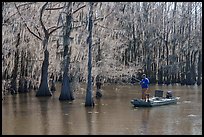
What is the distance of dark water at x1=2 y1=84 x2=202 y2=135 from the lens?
59.8 feet

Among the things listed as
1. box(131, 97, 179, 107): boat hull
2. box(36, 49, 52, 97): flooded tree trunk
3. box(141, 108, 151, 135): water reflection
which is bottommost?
box(141, 108, 151, 135): water reflection

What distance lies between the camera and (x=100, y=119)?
71.2 ft

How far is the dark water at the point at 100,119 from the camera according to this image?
18219mm

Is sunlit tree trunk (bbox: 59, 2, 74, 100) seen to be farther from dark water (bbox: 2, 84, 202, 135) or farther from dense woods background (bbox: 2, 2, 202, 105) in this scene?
dark water (bbox: 2, 84, 202, 135)

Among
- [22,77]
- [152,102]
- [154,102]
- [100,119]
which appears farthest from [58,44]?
[100,119]

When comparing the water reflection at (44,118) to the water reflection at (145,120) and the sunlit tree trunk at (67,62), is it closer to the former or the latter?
the sunlit tree trunk at (67,62)

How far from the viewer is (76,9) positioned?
33.2 meters

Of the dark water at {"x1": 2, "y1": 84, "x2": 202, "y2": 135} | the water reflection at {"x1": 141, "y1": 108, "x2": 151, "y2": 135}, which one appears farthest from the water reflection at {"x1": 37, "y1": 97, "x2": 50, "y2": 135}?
the water reflection at {"x1": 141, "y1": 108, "x2": 151, "y2": 135}

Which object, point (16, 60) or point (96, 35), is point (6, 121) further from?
point (16, 60)

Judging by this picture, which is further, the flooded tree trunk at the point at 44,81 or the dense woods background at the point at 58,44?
the flooded tree trunk at the point at 44,81

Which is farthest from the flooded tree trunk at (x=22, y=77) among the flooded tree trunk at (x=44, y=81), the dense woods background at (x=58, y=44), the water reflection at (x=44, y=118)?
the water reflection at (x=44, y=118)

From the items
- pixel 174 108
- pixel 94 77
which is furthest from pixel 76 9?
pixel 174 108

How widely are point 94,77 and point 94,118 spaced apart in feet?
40.5

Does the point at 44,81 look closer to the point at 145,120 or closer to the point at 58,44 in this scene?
the point at 58,44
